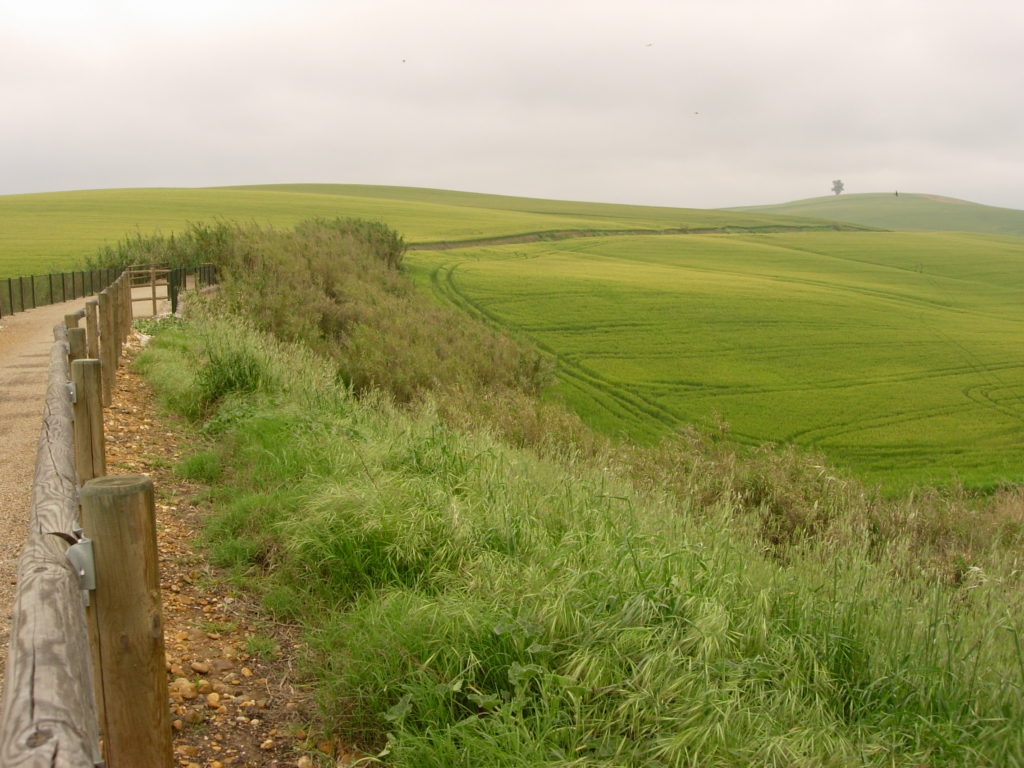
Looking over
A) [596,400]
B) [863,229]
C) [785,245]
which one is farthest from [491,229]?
[863,229]

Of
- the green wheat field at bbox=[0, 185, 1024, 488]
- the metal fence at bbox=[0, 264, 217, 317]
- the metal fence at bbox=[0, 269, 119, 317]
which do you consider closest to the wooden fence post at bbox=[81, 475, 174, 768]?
the green wheat field at bbox=[0, 185, 1024, 488]

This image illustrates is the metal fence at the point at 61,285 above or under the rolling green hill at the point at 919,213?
under

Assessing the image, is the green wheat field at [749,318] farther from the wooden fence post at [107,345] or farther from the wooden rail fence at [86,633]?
the wooden rail fence at [86,633]

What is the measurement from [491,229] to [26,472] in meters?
54.9

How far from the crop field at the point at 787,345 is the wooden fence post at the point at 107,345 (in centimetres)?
1195

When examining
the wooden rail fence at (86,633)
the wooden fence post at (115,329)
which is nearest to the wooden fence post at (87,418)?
the wooden rail fence at (86,633)

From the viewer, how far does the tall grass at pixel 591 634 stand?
3.43m

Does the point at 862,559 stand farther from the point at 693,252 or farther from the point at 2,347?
the point at 693,252

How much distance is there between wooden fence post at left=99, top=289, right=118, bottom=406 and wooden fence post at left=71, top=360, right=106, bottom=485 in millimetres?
5072

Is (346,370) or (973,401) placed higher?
(346,370)

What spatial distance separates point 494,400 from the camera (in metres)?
16.5

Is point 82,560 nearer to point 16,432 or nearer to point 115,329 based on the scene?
point 16,432

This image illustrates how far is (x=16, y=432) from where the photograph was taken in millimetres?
8781

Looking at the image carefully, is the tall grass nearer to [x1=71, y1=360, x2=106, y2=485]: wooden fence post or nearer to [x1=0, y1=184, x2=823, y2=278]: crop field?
[x1=71, y1=360, x2=106, y2=485]: wooden fence post
